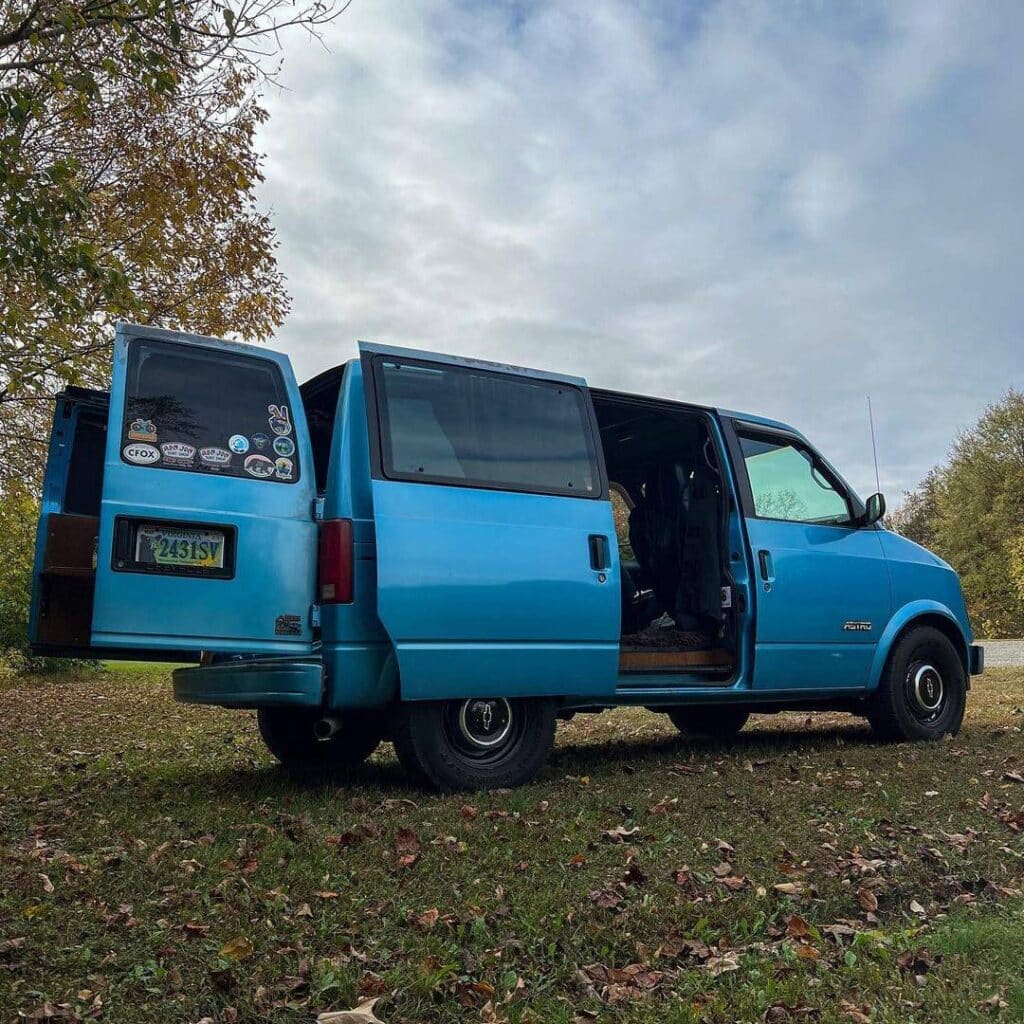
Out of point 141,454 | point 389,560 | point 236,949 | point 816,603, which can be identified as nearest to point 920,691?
point 816,603

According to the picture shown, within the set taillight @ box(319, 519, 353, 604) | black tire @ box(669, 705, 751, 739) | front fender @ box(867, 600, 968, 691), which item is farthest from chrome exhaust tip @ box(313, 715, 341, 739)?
front fender @ box(867, 600, 968, 691)

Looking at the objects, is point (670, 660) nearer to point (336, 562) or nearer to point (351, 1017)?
point (336, 562)

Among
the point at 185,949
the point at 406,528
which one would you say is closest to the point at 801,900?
the point at 185,949

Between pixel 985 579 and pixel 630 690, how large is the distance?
3983cm

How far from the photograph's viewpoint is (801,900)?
372 cm

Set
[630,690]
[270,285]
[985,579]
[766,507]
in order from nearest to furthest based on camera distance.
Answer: [630,690]
[766,507]
[270,285]
[985,579]

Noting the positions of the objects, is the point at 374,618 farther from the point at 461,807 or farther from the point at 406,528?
the point at 461,807

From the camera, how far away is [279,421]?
522cm

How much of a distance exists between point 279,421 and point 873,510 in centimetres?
446

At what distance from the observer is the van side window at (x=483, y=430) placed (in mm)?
5376

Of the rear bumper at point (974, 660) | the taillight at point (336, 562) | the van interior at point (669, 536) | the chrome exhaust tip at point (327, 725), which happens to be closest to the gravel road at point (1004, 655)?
the rear bumper at point (974, 660)

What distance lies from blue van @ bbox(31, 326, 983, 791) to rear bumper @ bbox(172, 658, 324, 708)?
11mm

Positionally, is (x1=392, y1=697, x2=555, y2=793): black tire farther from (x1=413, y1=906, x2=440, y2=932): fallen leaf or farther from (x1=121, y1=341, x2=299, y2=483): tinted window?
(x1=413, y1=906, x2=440, y2=932): fallen leaf

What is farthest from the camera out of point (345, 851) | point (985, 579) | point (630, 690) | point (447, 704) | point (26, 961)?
point (985, 579)
